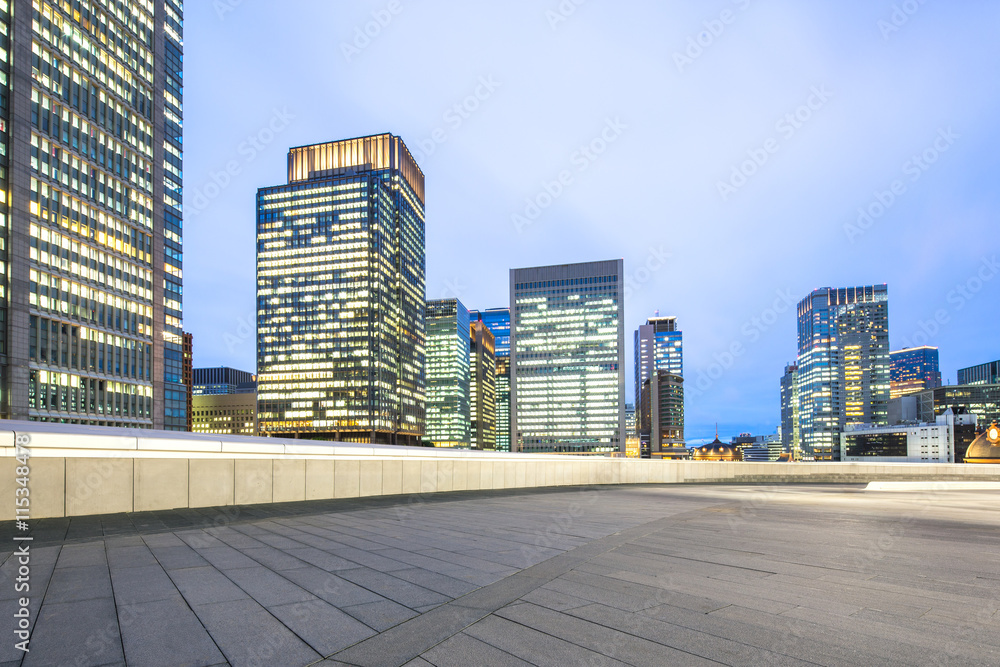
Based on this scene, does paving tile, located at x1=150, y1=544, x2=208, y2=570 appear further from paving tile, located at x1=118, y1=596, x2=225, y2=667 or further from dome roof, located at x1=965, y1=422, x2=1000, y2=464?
dome roof, located at x1=965, y1=422, x2=1000, y2=464

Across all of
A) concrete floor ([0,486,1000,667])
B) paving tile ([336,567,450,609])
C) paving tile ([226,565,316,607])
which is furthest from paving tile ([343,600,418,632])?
paving tile ([226,565,316,607])

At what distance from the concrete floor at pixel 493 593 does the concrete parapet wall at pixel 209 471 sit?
815 mm

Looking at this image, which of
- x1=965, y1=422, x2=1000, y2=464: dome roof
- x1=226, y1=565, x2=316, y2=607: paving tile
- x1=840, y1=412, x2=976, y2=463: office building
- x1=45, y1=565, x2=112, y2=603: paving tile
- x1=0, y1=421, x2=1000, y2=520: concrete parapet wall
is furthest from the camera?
x1=840, y1=412, x2=976, y2=463: office building

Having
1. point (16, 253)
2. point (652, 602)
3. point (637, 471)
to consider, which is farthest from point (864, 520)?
point (16, 253)

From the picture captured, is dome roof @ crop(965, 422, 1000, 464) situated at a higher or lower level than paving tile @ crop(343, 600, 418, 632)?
lower

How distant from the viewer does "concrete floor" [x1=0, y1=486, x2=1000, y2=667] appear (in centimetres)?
436

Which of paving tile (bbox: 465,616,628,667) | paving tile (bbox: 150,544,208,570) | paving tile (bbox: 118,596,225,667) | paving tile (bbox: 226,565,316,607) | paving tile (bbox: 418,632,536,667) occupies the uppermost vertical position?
paving tile (bbox: 118,596,225,667)

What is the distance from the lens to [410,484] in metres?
17.9

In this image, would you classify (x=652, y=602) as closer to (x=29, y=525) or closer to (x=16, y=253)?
(x=29, y=525)

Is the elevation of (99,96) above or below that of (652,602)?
above

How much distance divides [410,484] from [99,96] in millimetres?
114798

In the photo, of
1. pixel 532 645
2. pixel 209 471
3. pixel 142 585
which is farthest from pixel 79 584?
pixel 209 471

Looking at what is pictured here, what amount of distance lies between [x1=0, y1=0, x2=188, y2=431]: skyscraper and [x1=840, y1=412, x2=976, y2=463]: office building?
15264 centimetres

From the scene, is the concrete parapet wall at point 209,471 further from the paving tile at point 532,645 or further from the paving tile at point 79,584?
the paving tile at point 532,645
